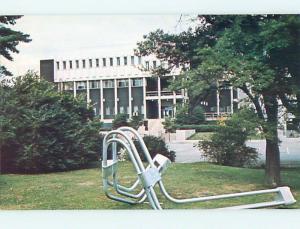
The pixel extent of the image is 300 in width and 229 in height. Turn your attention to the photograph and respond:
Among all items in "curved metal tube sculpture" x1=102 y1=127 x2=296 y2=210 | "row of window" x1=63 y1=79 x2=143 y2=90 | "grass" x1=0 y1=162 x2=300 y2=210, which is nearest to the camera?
"curved metal tube sculpture" x1=102 y1=127 x2=296 y2=210

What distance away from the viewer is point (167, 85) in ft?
12.6

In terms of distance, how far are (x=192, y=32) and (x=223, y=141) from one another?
30.5 inches

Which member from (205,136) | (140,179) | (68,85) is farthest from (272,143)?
(68,85)

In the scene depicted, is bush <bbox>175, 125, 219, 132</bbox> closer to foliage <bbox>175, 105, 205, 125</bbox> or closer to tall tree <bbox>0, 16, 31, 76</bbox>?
foliage <bbox>175, 105, 205, 125</bbox>

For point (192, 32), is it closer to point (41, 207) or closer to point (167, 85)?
point (167, 85)

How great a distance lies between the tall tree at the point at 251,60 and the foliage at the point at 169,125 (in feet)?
0.65

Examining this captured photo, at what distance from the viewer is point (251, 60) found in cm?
380

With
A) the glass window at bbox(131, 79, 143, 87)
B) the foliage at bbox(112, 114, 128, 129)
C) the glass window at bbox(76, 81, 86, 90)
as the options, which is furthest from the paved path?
the glass window at bbox(76, 81, 86, 90)

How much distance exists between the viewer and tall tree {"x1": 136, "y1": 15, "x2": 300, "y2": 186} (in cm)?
375

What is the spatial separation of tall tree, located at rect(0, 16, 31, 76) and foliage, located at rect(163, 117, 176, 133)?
109 centimetres

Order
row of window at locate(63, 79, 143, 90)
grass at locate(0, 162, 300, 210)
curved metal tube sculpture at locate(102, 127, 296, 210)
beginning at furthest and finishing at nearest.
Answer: row of window at locate(63, 79, 143, 90)
grass at locate(0, 162, 300, 210)
curved metal tube sculpture at locate(102, 127, 296, 210)

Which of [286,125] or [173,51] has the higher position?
[173,51]

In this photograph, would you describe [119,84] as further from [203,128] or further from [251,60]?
[251,60]
